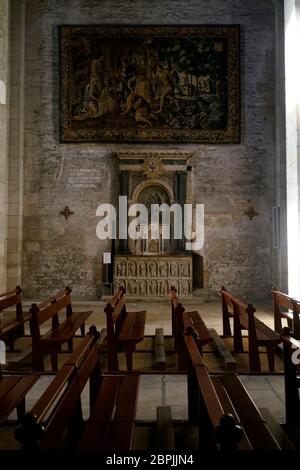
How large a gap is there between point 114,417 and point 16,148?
354 inches

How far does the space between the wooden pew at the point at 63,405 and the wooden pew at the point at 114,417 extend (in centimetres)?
13

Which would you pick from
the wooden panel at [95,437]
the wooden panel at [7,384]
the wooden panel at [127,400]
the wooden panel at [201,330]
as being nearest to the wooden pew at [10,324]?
the wooden panel at [7,384]

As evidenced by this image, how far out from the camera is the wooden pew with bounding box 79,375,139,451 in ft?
7.01

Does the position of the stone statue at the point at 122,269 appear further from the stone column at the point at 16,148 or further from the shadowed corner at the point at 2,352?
the shadowed corner at the point at 2,352

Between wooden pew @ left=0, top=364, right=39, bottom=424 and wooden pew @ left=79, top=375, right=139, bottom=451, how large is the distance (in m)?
0.52

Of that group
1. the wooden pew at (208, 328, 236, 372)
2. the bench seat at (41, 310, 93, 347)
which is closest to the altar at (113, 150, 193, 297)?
the bench seat at (41, 310, 93, 347)

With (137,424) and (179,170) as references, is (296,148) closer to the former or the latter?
(179,170)

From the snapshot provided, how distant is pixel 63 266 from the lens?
33.8ft

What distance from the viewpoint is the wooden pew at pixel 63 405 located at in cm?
166

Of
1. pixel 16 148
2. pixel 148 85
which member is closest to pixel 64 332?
pixel 16 148

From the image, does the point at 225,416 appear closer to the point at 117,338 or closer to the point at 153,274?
the point at 117,338
